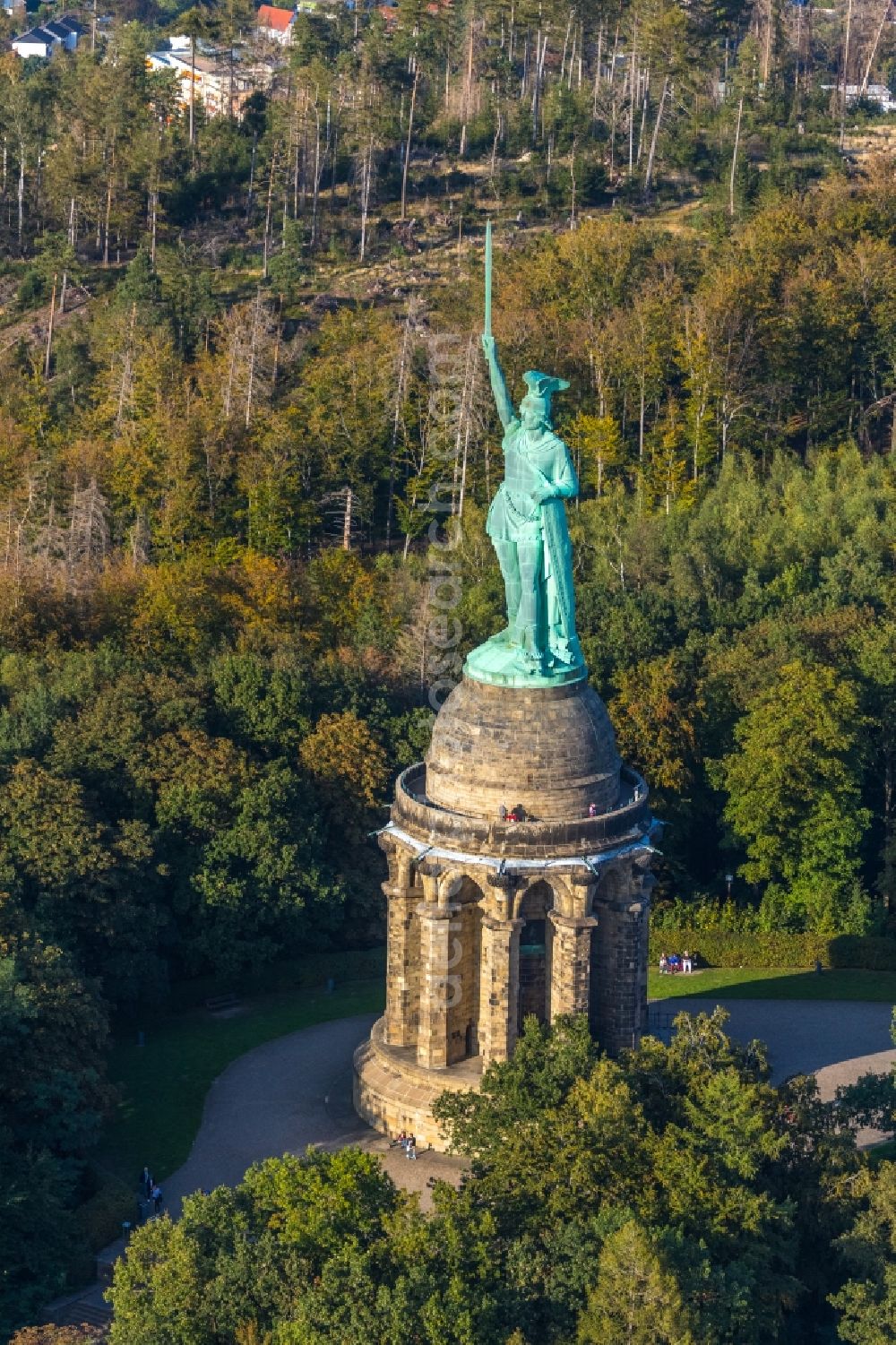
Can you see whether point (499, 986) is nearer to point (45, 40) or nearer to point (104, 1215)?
point (104, 1215)

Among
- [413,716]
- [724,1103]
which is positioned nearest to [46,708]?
[413,716]

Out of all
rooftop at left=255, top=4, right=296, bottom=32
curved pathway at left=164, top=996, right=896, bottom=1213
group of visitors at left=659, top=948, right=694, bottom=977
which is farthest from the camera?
rooftop at left=255, top=4, right=296, bottom=32

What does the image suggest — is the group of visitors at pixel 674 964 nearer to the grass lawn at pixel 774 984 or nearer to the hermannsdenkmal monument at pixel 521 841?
the grass lawn at pixel 774 984

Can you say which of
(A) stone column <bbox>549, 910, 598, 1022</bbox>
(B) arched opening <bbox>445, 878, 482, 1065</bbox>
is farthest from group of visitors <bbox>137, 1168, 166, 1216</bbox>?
(A) stone column <bbox>549, 910, 598, 1022</bbox>

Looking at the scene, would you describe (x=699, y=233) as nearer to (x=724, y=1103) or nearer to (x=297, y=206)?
(x=297, y=206)

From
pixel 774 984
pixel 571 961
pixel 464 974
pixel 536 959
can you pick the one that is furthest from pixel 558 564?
pixel 774 984

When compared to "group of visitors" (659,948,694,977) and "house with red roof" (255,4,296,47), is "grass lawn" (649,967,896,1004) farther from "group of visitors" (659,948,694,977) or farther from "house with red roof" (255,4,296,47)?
"house with red roof" (255,4,296,47)

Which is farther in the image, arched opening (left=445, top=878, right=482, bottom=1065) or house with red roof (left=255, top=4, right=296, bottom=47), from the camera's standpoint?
house with red roof (left=255, top=4, right=296, bottom=47)
